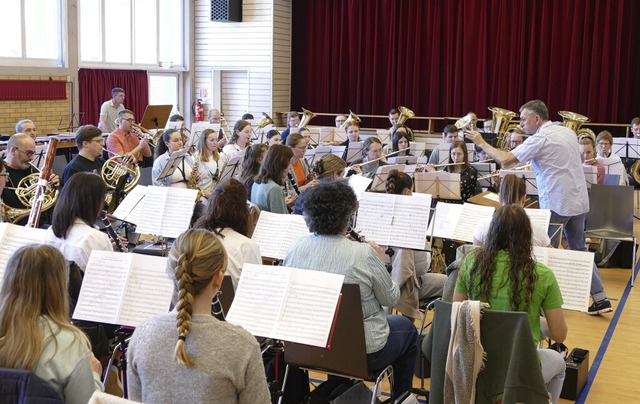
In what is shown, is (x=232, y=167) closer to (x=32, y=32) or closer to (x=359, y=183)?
(x=359, y=183)

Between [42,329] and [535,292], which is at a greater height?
[42,329]

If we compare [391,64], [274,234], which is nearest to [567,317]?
[274,234]

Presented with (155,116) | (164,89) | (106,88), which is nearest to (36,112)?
(106,88)

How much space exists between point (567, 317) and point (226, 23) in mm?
12086

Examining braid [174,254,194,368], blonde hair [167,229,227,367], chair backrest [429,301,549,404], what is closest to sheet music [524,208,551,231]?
chair backrest [429,301,549,404]

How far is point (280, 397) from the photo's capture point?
3676 mm

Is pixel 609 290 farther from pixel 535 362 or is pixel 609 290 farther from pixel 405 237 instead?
pixel 535 362

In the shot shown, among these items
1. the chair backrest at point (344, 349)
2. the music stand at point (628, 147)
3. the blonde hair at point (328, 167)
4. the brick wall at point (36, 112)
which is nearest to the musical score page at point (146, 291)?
the chair backrest at point (344, 349)

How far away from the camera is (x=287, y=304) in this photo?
3260 mm

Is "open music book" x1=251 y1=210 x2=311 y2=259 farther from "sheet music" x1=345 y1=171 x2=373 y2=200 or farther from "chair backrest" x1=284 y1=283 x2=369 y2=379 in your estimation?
"sheet music" x1=345 y1=171 x2=373 y2=200

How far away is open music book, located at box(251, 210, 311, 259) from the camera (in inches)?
190

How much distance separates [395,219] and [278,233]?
83 centimetres

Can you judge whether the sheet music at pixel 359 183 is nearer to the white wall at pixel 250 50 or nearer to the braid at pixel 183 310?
the braid at pixel 183 310

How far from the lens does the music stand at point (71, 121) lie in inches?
523
